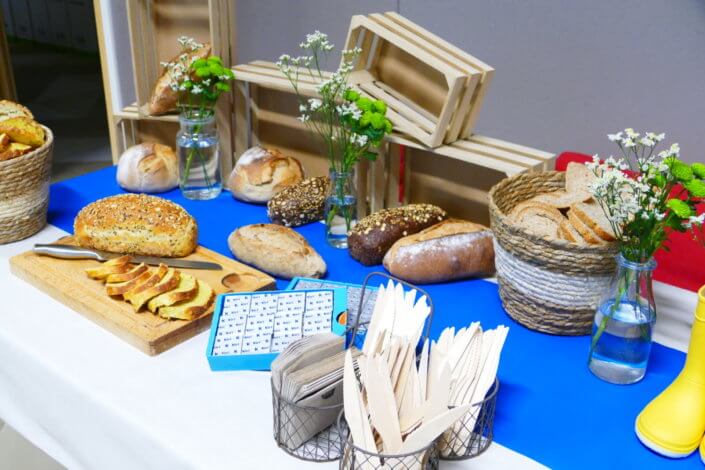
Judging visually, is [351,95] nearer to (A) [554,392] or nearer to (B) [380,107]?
(B) [380,107]

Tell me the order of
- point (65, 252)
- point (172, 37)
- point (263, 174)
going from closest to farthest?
1. point (65, 252)
2. point (263, 174)
3. point (172, 37)

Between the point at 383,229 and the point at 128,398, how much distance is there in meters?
0.63

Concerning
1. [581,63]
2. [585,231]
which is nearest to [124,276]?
[585,231]

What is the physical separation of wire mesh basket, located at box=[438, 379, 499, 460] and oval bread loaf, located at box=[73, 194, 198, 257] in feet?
2.46

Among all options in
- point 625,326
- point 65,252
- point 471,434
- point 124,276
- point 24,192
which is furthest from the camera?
point 24,192

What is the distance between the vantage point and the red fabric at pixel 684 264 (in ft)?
5.07

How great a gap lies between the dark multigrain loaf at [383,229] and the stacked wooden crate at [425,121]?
0.40ft

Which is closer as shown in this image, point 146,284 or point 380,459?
point 380,459

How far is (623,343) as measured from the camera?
1043 mm

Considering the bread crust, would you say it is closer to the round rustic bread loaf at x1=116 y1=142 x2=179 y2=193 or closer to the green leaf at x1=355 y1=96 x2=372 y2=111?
the round rustic bread loaf at x1=116 y1=142 x2=179 y2=193

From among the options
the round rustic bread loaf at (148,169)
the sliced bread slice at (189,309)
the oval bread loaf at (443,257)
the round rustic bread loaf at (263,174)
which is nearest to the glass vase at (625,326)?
the oval bread loaf at (443,257)

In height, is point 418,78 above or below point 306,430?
above

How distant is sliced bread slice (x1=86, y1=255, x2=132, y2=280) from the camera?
1.28m

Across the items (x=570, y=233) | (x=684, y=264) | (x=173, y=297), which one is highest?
(x=570, y=233)
